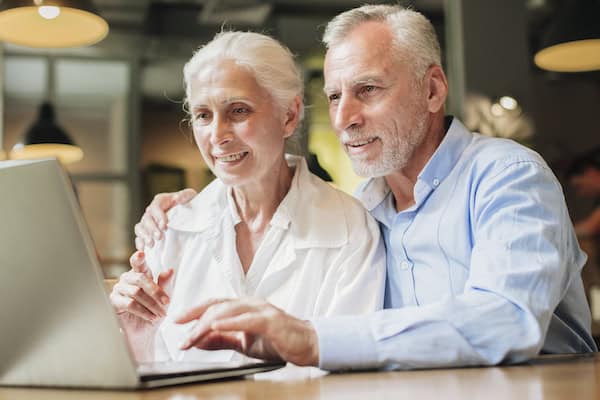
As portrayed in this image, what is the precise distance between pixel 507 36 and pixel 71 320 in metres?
4.74

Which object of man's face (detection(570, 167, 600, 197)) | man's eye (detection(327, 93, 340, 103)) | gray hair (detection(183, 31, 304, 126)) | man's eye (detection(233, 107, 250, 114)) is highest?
gray hair (detection(183, 31, 304, 126))

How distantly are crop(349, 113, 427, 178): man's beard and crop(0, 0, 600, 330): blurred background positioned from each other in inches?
123

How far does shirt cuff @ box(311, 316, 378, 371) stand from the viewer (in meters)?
1.03

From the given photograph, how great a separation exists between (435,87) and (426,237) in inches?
16.9

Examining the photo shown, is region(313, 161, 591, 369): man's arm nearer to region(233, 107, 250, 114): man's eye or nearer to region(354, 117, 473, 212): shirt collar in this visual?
region(354, 117, 473, 212): shirt collar

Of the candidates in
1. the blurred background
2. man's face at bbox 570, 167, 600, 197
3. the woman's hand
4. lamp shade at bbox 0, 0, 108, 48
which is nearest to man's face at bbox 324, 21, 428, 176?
the woman's hand

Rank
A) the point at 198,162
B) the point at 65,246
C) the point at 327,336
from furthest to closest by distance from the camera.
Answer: the point at 198,162 < the point at 327,336 < the point at 65,246

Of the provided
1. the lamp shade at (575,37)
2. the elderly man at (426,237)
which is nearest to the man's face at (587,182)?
the lamp shade at (575,37)

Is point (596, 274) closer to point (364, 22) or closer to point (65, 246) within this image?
point (364, 22)

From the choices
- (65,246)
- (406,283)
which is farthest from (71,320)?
(406,283)

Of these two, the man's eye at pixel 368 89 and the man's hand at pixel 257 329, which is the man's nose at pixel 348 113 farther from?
the man's hand at pixel 257 329

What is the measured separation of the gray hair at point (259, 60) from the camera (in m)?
1.73

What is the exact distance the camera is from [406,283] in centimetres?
157

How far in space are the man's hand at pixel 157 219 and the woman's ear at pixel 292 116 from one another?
297 millimetres
